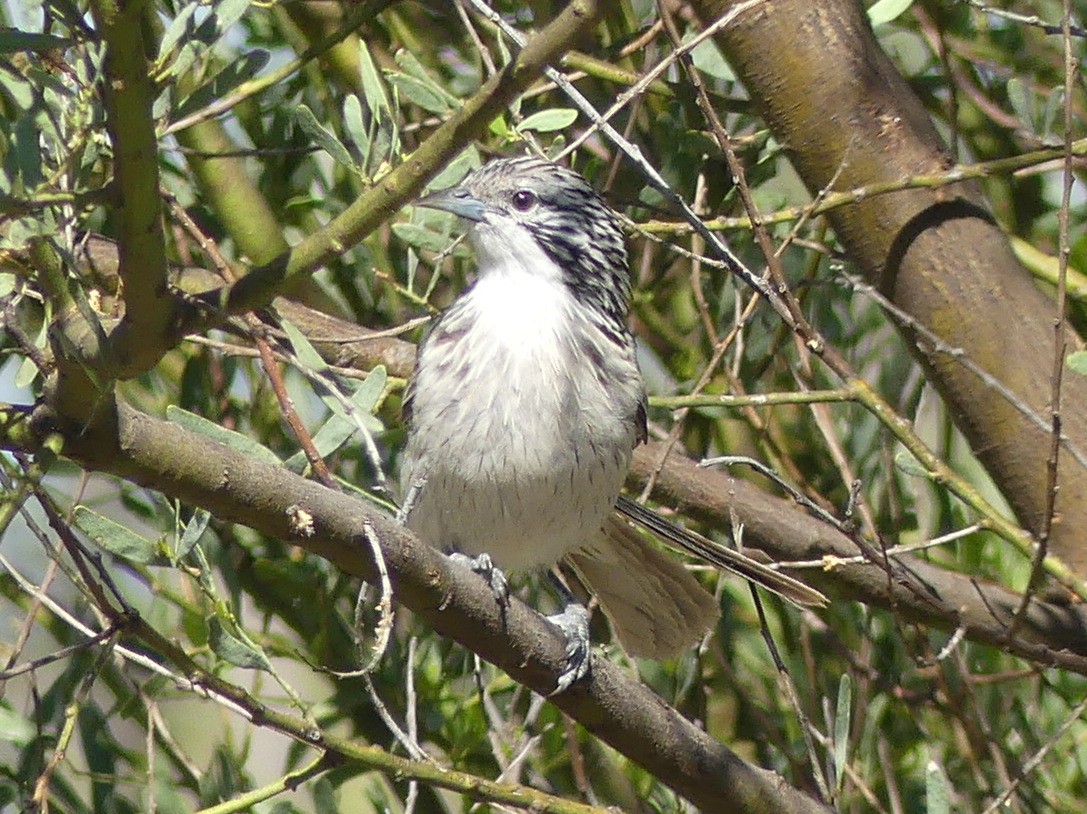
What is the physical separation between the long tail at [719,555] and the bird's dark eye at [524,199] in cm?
77

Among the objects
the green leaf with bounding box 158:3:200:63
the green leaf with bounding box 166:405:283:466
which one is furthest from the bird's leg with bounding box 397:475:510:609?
the green leaf with bounding box 158:3:200:63

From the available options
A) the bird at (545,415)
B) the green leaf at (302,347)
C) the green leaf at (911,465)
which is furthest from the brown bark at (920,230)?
the green leaf at (302,347)

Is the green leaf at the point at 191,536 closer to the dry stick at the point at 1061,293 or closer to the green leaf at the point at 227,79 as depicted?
the green leaf at the point at 227,79

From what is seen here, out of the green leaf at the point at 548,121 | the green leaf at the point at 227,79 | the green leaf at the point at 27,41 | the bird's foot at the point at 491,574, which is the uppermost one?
the green leaf at the point at 27,41

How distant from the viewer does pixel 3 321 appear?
82.7 inches

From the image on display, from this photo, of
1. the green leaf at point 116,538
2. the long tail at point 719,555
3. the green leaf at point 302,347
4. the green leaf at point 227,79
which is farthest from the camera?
the long tail at point 719,555

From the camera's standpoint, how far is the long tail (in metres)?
3.34

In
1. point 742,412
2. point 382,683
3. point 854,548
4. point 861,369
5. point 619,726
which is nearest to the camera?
point 619,726

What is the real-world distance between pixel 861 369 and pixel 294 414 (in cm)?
241

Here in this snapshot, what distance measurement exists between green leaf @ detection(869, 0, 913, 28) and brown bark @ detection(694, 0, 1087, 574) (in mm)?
115

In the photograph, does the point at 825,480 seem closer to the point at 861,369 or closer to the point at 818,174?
the point at 861,369

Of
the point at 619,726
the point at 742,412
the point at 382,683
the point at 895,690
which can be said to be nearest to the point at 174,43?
the point at 619,726

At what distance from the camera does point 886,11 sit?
3.84 meters

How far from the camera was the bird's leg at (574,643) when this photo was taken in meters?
3.02
